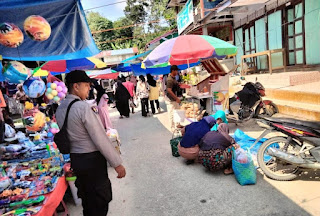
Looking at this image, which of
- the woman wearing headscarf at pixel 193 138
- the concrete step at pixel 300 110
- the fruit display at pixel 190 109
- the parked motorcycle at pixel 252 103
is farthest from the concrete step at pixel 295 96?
the woman wearing headscarf at pixel 193 138

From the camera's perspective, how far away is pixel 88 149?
94.3 inches

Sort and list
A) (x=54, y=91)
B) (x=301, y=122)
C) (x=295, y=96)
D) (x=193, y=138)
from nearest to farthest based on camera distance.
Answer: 1. (x=301, y=122)
2. (x=193, y=138)
3. (x=54, y=91)
4. (x=295, y=96)

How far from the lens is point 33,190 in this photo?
9.76ft

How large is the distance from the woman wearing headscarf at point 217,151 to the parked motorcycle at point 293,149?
52cm

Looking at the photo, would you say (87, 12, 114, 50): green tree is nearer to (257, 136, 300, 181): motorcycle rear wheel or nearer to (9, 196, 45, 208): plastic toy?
(257, 136, 300, 181): motorcycle rear wheel

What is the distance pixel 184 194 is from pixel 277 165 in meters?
1.72

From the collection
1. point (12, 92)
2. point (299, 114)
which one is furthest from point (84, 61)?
point (299, 114)

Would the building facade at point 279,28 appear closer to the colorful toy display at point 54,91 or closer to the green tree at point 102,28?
the colorful toy display at point 54,91

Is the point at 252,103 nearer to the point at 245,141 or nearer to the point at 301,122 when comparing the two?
the point at 245,141

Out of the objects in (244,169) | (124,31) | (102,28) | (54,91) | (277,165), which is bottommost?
(277,165)

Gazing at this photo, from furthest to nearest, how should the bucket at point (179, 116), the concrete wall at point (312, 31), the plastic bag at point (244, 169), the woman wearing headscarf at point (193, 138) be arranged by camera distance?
the concrete wall at point (312, 31)
the bucket at point (179, 116)
the woman wearing headscarf at point (193, 138)
the plastic bag at point (244, 169)

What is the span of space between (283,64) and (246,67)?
7.46 ft

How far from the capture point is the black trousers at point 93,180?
2.39 meters

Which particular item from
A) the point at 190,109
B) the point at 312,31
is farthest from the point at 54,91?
the point at 312,31
